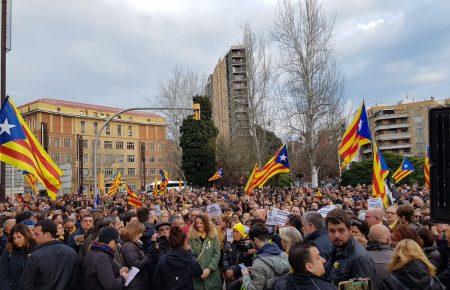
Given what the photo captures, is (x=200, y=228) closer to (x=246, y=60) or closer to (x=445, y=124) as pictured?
(x=445, y=124)

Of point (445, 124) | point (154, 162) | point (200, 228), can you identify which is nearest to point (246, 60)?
point (200, 228)

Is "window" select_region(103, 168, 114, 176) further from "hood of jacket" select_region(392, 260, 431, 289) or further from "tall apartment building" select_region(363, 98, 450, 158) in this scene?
"hood of jacket" select_region(392, 260, 431, 289)

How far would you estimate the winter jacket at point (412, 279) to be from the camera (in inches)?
→ 145

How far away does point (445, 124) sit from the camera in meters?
2.77

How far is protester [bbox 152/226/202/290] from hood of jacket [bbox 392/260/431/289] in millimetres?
2582

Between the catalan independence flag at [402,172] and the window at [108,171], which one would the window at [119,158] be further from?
the catalan independence flag at [402,172]

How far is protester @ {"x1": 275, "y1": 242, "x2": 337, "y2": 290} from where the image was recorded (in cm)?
337

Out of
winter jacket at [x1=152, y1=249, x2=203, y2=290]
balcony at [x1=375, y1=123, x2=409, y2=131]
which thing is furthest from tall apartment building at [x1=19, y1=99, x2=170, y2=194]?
winter jacket at [x1=152, y1=249, x2=203, y2=290]

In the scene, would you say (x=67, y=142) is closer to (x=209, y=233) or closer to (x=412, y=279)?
(x=209, y=233)

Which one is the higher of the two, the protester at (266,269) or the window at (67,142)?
the window at (67,142)

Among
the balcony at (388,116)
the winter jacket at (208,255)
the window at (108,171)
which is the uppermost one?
the balcony at (388,116)

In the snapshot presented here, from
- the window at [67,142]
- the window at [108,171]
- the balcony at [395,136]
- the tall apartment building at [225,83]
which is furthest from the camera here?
the balcony at [395,136]

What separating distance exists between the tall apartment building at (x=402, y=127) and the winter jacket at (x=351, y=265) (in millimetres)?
99549

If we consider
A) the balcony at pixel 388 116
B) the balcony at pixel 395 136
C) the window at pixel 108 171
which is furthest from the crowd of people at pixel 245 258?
the balcony at pixel 388 116
